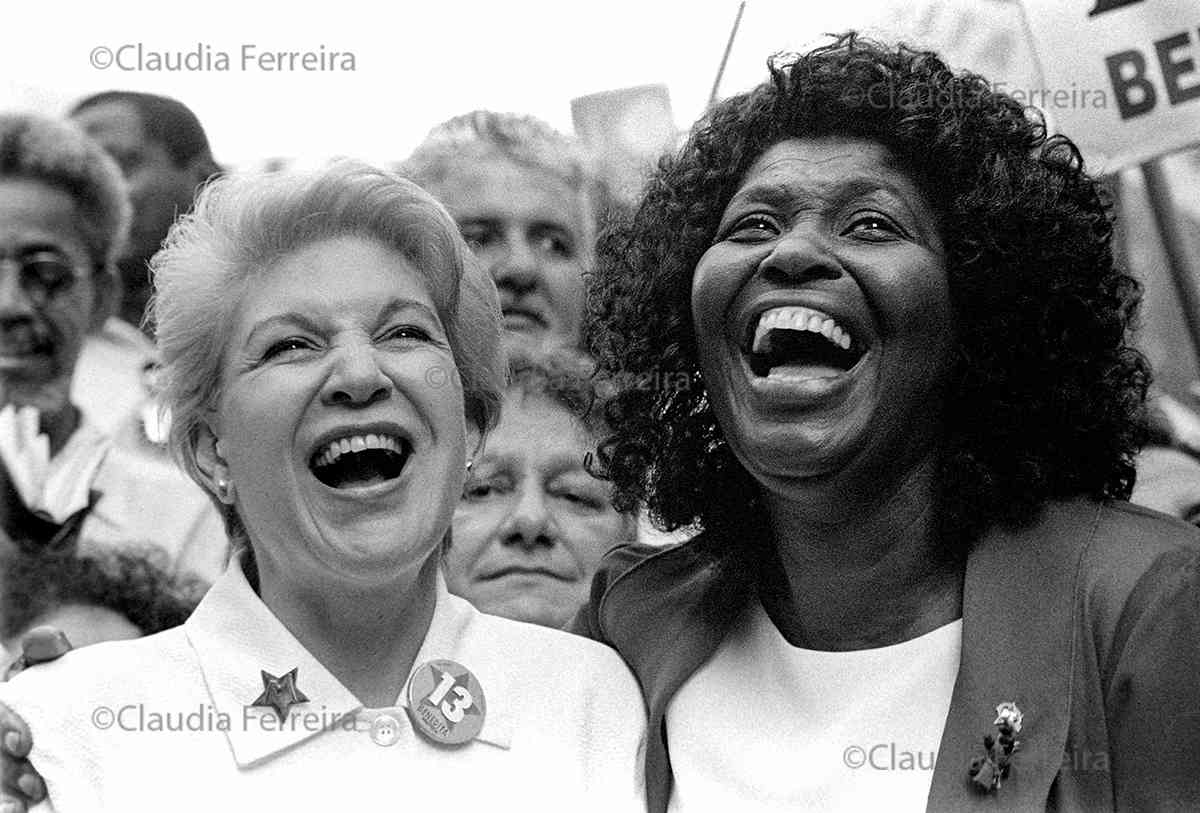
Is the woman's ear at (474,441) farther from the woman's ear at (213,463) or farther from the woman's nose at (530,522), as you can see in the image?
the woman's ear at (213,463)

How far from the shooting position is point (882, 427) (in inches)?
93.8

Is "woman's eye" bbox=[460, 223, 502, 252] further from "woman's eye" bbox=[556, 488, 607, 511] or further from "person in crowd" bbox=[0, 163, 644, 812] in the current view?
"woman's eye" bbox=[556, 488, 607, 511]

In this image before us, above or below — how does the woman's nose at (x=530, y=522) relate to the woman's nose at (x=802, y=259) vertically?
below

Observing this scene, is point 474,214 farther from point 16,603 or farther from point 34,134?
point 16,603

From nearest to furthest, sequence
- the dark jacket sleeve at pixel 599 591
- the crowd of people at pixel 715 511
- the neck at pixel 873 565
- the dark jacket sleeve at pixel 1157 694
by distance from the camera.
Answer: the dark jacket sleeve at pixel 1157 694 → the crowd of people at pixel 715 511 → the neck at pixel 873 565 → the dark jacket sleeve at pixel 599 591

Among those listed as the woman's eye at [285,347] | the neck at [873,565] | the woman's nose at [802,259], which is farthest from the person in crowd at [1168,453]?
the woman's eye at [285,347]

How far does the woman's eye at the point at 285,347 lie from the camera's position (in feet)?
7.82

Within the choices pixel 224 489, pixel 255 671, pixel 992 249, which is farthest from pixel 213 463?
pixel 992 249

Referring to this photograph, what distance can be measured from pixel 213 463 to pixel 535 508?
0.55m

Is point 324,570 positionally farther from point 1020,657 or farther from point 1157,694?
point 1157,694

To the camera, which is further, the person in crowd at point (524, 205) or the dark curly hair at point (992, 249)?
the person in crowd at point (524, 205)

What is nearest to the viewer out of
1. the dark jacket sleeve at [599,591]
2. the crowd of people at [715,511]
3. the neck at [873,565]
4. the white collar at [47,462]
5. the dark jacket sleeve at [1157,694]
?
the dark jacket sleeve at [1157,694]

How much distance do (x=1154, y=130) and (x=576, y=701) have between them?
1453 mm

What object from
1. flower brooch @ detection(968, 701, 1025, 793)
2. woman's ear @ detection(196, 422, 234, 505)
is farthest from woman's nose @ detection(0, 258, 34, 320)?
flower brooch @ detection(968, 701, 1025, 793)
